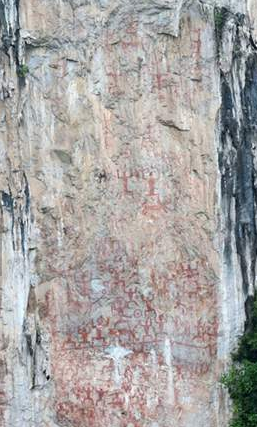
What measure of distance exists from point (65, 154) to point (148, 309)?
7.86 feet

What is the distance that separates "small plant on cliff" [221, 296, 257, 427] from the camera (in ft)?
49.6

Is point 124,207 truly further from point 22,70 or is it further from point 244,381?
point 244,381

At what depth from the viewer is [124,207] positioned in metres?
15.6

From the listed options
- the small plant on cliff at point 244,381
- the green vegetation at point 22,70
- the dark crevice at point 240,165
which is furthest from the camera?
the green vegetation at point 22,70

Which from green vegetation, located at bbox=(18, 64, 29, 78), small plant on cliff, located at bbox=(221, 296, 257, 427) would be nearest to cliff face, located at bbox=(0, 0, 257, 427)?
green vegetation, located at bbox=(18, 64, 29, 78)

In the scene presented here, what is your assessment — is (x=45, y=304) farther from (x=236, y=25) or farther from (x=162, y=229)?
(x=236, y=25)

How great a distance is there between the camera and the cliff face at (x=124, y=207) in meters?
15.4

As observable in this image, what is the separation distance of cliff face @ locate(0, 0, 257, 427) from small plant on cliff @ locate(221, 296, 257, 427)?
0.17 metres

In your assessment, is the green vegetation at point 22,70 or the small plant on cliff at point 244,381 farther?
the green vegetation at point 22,70

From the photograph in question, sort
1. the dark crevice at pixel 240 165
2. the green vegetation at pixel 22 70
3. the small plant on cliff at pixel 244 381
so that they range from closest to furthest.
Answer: the small plant on cliff at pixel 244 381 < the dark crevice at pixel 240 165 < the green vegetation at pixel 22 70

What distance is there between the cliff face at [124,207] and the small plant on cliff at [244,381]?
170 mm

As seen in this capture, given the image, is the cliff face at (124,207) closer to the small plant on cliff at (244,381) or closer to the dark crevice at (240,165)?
the dark crevice at (240,165)

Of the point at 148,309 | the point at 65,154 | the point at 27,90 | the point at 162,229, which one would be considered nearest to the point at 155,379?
the point at 148,309

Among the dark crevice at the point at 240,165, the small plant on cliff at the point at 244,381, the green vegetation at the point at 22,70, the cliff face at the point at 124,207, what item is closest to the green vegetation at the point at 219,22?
the cliff face at the point at 124,207
